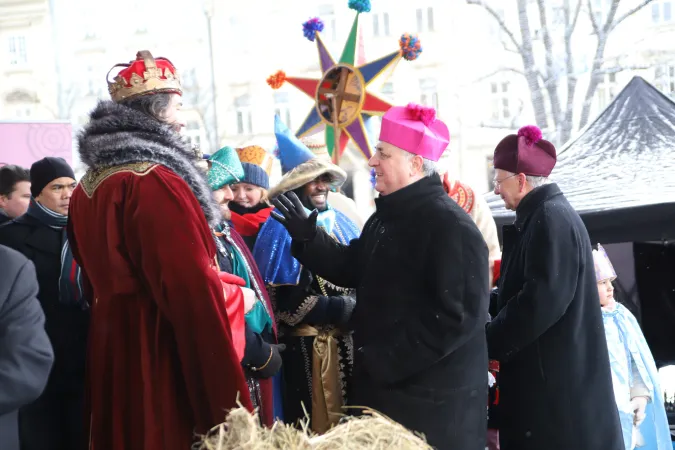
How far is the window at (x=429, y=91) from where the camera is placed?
20.3 metres

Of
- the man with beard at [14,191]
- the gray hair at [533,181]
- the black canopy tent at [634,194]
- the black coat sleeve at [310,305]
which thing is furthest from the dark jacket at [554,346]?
the man with beard at [14,191]

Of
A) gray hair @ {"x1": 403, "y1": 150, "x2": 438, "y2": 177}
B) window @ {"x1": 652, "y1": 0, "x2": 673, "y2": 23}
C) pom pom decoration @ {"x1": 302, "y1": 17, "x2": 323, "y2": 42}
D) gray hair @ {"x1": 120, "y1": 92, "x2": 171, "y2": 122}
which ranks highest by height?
window @ {"x1": 652, "y1": 0, "x2": 673, "y2": 23}

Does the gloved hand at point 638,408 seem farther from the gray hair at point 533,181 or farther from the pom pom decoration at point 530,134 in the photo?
the pom pom decoration at point 530,134

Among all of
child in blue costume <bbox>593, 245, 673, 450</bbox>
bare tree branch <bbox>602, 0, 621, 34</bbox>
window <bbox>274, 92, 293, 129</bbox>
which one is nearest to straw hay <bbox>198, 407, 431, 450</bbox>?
child in blue costume <bbox>593, 245, 673, 450</bbox>

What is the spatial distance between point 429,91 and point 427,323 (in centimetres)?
1794

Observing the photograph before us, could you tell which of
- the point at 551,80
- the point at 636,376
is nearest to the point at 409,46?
the point at 636,376

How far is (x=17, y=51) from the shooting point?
68.9 ft

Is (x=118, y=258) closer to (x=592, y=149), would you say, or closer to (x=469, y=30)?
(x=592, y=149)

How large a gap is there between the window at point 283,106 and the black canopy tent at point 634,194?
1548 centimetres

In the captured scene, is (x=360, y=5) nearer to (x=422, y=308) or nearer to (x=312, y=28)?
(x=312, y=28)

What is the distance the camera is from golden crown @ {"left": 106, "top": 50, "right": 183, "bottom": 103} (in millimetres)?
2992

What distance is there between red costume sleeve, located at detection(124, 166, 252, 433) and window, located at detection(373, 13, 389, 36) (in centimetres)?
1930

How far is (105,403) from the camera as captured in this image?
2818 mm

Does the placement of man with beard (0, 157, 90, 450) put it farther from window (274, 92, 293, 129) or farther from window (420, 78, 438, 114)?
window (274, 92, 293, 129)
